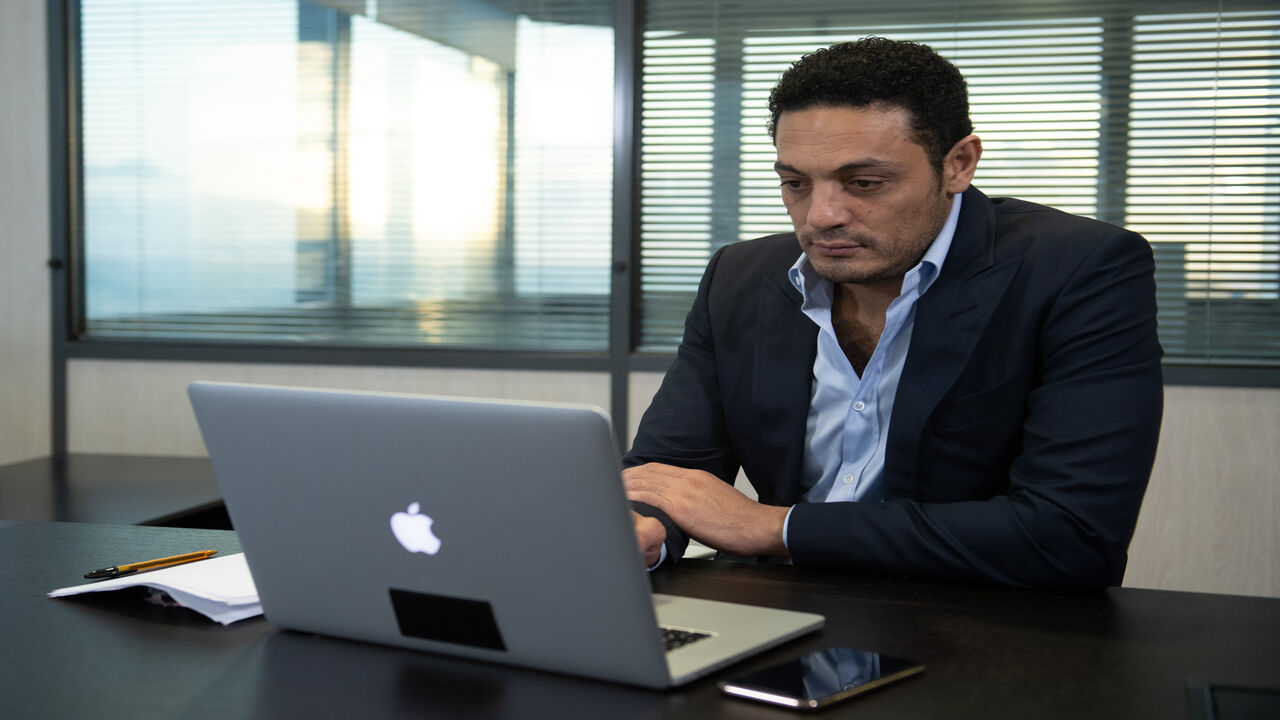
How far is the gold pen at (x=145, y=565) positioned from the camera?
50.8 inches

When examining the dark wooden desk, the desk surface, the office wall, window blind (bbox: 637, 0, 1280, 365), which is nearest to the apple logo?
the desk surface

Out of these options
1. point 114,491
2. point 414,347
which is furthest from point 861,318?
point 414,347

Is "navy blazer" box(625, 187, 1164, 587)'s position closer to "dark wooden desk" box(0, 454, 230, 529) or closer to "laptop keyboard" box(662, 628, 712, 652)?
"laptop keyboard" box(662, 628, 712, 652)

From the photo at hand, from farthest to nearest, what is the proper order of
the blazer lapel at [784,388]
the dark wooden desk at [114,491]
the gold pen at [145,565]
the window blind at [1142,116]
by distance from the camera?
the window blind at [1142,116]
the dark wooden desk at [114,491]
the blazer lapel at [784,388]
the gold pen at [145,565]

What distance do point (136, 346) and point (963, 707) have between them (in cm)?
335

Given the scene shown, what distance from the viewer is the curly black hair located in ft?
5.21

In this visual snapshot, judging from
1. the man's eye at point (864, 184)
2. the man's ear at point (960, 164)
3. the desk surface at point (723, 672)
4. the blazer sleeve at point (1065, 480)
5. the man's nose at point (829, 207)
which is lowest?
the desk surface at point (723, 672)

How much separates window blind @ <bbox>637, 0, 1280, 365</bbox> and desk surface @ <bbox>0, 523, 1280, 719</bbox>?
2.14m

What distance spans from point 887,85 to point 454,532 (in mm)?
958

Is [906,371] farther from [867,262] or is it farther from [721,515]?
[721,515]

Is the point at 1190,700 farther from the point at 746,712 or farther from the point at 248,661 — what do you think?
the point at 248,661

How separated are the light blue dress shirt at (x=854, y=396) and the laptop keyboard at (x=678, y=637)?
0.71m

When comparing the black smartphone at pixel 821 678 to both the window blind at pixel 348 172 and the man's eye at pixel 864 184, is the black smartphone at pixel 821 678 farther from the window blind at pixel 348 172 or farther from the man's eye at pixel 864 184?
the window blind at pixel 348 172

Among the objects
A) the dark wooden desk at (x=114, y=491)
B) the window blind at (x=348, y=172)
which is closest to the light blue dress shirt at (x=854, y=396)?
the dark wooden desk at (x=114, y=491)
